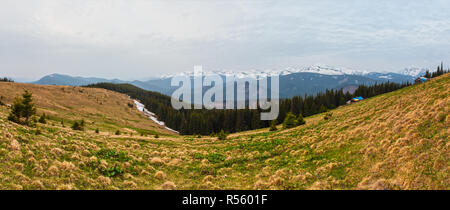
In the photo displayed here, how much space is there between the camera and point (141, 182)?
1288cm

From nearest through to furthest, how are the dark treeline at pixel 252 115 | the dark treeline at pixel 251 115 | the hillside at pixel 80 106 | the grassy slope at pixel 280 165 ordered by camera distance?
1. the grassy slope at pixel 280 165
2. the hillside at pixel 80 106
3. the dark treeline at pixel 252 115
4. the dark treeline at pixel 251 115

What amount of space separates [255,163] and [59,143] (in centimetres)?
1716

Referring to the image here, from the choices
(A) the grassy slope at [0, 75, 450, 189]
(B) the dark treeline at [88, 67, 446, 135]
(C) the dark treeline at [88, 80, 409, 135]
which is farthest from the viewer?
(C) the dark treeline at [88, 80, 409, 135]

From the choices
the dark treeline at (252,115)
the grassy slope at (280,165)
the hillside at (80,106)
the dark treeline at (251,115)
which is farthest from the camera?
the dark treeline at (251,115)

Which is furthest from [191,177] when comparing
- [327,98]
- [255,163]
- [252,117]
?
[327,98]

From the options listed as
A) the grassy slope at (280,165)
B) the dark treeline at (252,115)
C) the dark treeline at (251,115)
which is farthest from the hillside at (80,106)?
the grassy slope at (280,165)

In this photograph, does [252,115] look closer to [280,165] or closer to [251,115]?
[251,115]

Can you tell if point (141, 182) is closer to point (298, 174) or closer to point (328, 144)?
point (298, 174)

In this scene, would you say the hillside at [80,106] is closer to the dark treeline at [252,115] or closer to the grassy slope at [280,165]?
the dark treeline at [252,115]

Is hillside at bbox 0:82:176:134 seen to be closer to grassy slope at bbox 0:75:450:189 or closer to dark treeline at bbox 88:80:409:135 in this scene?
dark treeline at bbox 88:80:409:135

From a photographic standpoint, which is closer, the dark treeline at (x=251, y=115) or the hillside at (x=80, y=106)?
the hillside at (x=80, y=106)

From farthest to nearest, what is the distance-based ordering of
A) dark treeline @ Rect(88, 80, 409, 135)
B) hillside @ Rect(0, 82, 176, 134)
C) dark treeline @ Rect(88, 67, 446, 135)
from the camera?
dark treeline @ Rect(88, 80, 409, 135)
dark treeline @ Rect(88, 67, 446, 135)
hillside @ Rect(0, 82, 176, 134)

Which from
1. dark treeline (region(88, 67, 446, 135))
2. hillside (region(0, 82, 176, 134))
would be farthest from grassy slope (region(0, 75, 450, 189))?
dark treeline (region(88, 67, 446, 135))
